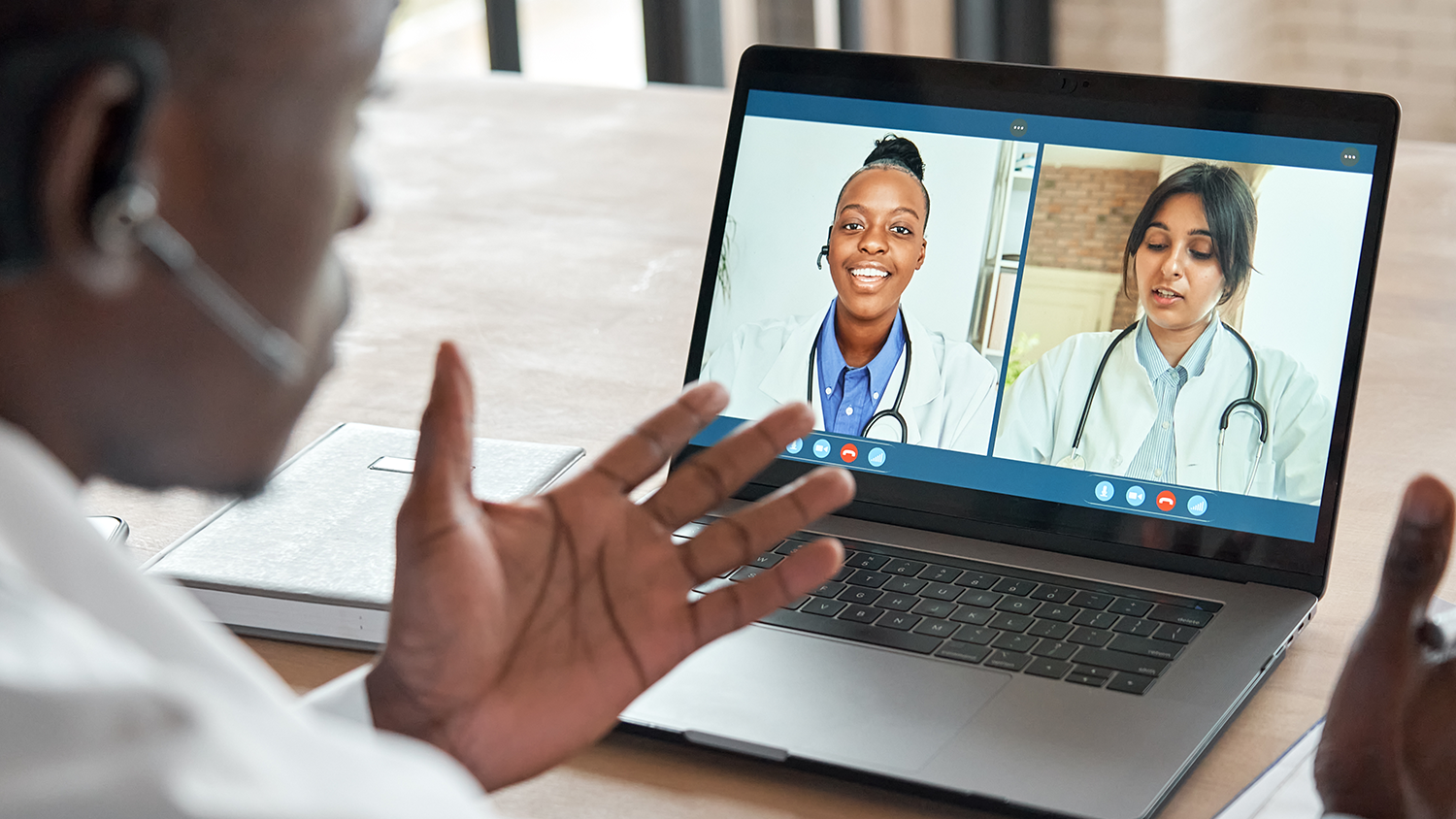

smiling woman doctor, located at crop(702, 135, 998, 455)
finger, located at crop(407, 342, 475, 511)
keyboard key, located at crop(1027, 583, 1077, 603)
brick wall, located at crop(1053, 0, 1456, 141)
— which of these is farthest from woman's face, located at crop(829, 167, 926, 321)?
brick wall, located at crop(1053, 0, 1456, 141)

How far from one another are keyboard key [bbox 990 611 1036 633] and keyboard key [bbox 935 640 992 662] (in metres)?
0.02

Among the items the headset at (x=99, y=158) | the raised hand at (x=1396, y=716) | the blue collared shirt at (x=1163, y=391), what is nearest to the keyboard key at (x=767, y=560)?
the blue collared shirt at (x=1163, y=391)

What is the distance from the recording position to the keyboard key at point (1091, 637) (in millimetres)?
781

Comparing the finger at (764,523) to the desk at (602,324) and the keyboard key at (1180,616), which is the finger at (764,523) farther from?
the keyboard key at (1180,616)

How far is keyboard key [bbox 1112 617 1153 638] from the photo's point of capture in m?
0.79

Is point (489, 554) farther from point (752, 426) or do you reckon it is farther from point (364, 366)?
point (364, 366)

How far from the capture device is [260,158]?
1.77ft

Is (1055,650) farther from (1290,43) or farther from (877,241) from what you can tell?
(1290,43)

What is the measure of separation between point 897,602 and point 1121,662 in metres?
0.13

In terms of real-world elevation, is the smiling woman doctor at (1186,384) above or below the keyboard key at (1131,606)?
above

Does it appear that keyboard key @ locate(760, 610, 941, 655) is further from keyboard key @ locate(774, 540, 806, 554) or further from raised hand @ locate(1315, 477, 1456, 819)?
raised hand @ locate(1315, 477, 1456, 819)

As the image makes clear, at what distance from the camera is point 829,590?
845 millimetres

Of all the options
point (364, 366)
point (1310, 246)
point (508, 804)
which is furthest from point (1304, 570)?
point (364, 366)

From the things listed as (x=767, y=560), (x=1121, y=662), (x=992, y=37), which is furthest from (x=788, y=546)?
(x=992, y=37)
